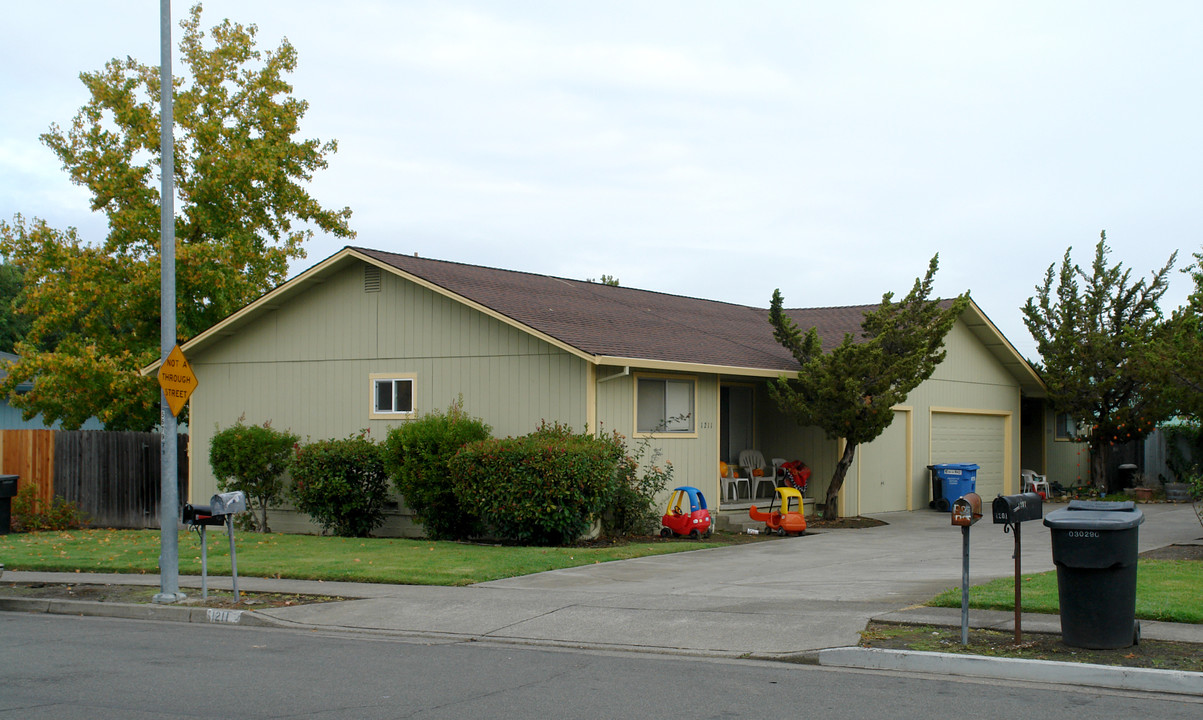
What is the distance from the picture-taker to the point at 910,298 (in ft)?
66.1

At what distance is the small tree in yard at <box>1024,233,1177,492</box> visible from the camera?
26.0m

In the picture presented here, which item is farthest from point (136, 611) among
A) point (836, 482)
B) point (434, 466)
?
point (836, 482)

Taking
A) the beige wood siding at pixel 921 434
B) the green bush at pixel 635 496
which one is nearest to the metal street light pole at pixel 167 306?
the green bush at pixel 635 496

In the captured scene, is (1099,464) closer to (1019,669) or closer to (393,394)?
(393,394)

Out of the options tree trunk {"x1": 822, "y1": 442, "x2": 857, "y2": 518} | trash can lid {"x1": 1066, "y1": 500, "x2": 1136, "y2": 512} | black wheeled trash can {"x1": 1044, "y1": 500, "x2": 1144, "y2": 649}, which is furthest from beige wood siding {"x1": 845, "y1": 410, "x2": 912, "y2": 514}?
black wheeled trash can {"x1": 1044, "y1": 500, "x2": 1144, "y2": 649}

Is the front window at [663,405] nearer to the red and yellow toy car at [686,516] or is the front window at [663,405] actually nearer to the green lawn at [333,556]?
the red and yellow toy car at [686,516]

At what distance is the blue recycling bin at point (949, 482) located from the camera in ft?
80.4

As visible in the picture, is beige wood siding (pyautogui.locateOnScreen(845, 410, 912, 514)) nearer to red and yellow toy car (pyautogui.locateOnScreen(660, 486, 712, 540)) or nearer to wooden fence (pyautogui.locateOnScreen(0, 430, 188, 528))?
red and yellow toy car (pyautogui.locateOnScreen(660, 486, 712, 540))

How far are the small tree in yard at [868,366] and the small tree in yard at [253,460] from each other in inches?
357

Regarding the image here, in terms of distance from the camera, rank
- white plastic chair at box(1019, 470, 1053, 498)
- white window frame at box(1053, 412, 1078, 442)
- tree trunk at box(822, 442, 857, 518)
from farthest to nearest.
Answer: white window frame at box(1053, 412, 1078, 442), white plastic chair at box(1019, 470, 1053, 498), tree trunk at box(822, 442, 857, 518)

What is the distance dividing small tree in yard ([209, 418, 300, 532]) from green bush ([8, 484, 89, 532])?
3.98 metres

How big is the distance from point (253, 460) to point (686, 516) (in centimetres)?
810

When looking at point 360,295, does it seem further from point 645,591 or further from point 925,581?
point 925,581

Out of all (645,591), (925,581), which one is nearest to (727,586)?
(645,591)
